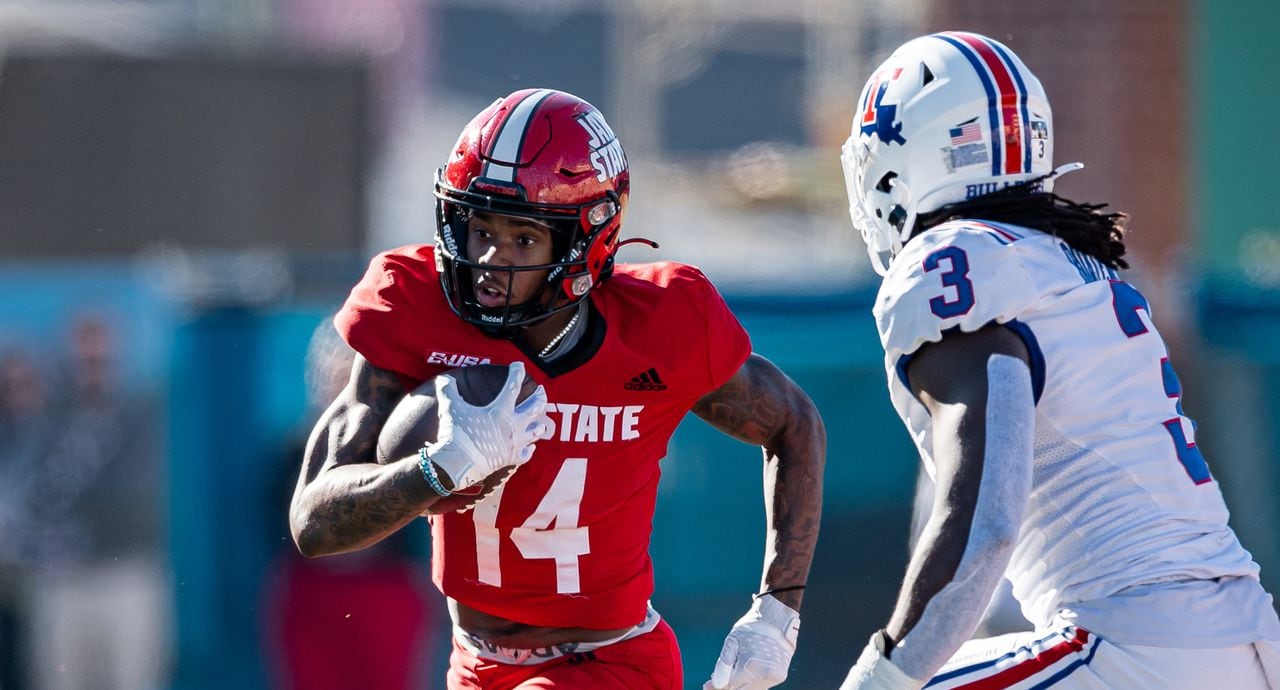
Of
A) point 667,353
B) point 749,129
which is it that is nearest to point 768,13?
point 749,129

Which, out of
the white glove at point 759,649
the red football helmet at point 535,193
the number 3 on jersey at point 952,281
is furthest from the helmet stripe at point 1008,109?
the white glove at point 759,649

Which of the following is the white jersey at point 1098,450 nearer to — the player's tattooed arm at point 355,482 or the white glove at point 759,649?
the white glove at point 759,649

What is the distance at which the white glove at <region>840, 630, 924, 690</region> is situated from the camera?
A: 2.56m

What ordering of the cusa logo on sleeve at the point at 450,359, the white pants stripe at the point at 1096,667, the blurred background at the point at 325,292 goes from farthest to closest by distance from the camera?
1. the blurred background at the point at 325,292
2. the cusa logo on sleeve at the point at 450,359
3. the white pants stripe at the point at 1096,667

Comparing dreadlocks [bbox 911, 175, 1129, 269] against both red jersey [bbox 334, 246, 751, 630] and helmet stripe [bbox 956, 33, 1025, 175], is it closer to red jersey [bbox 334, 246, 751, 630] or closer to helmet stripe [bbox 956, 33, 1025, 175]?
helmet stripe [bbox 956, 33, 1025, 175]

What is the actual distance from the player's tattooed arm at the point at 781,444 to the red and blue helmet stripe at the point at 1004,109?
850 millimetres

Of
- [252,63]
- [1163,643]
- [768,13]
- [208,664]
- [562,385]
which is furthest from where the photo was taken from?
[768,13]

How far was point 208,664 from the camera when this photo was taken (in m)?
6.11

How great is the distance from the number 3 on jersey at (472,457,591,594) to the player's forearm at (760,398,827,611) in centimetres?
52

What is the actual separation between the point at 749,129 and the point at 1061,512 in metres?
22.3

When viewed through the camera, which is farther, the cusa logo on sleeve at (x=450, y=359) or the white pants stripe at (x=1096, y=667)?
the cusa logo on sleeve at (x=450, y=359)

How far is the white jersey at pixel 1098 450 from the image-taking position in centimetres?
272

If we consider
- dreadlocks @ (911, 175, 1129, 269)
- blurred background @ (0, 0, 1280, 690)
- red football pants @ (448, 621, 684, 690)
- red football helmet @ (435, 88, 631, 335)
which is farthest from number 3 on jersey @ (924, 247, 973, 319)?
blurred background @ (0, 0, 1280, 690)

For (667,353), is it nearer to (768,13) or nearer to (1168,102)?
(1168,102)
